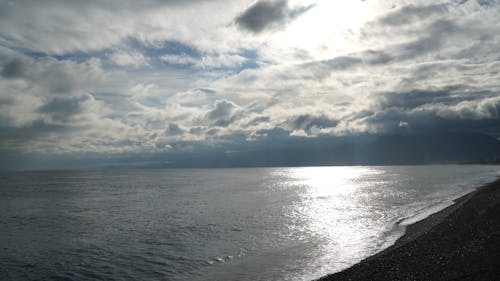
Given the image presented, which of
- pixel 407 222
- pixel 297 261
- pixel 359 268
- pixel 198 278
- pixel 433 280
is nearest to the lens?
pixel 433 280

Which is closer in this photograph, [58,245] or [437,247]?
[437,247]

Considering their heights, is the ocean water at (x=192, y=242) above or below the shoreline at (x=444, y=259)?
below

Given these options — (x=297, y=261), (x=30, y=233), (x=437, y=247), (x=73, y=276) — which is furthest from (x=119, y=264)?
(x=437, y=247)

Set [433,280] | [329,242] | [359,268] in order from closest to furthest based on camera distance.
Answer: [433,280], [359,268], [329,242]

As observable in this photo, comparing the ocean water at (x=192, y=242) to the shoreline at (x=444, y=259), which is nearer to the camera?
the shoreline at (x=444, y=259)

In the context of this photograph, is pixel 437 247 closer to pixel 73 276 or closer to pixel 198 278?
pixel 198 278

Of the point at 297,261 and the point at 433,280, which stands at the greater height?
the point at 433,280

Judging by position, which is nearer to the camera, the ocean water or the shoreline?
the shoreline

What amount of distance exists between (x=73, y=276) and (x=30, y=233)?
23.8 meters

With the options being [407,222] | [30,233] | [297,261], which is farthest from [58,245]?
[407,222]

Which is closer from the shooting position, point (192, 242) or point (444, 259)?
point (444, 259)

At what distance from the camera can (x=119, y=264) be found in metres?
32.2

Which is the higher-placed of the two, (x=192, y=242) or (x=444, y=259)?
(x=444, y=259)

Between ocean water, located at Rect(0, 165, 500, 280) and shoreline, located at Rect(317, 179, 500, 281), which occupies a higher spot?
shoreline, located at Rect(317, 179, 500, 281)
